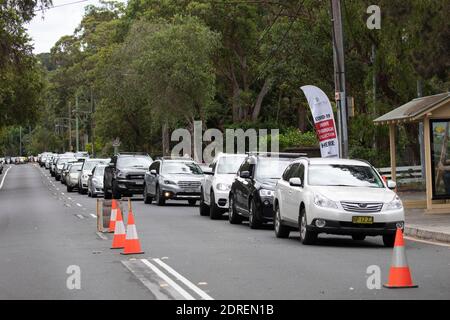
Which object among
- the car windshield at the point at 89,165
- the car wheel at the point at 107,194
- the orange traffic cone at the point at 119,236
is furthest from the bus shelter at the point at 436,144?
the car windshield at the point at 89,165

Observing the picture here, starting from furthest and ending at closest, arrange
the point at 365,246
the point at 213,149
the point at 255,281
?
the point at 213,149, the point at 365,246, the point at 255,281

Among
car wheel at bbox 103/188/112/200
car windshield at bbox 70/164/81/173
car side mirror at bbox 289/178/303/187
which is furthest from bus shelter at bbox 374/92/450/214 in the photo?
car windshield at bbox 70/164/81/173

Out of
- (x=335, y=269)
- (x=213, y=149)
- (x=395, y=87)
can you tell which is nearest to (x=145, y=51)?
(x=213, y=149)

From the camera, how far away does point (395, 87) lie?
35438 mm

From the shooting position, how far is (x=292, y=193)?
731 inches

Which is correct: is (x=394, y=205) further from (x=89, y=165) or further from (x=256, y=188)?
(x=89, y=165)

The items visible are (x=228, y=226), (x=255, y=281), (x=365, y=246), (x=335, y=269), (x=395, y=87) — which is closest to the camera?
(x=255, y=281)

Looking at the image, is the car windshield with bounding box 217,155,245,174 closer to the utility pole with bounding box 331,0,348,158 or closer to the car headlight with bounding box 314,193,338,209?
the utility pole with bounding box 331,0,348,158

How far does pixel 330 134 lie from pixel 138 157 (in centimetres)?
1562

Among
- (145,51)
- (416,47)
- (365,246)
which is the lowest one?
(365,246)

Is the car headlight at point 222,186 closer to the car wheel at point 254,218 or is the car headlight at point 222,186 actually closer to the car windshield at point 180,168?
the car wheel at point 254,218

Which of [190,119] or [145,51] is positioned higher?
[145,51]

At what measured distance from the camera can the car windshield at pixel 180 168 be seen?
33.9 meters
